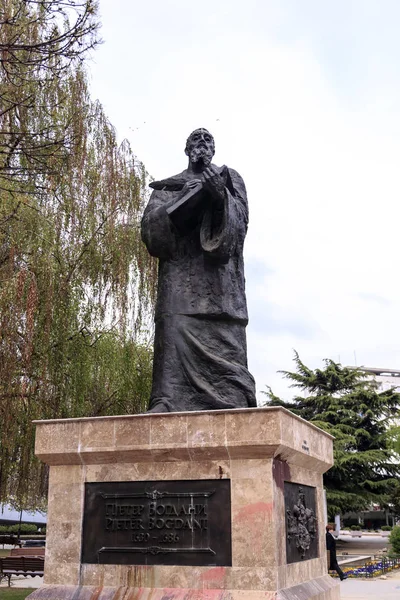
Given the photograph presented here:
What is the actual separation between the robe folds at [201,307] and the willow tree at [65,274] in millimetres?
4074

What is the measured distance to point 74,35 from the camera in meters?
6.51

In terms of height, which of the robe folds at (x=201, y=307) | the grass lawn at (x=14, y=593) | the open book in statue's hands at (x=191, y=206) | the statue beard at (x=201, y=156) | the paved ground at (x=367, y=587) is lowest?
the paved ground at (x=367, y=587)

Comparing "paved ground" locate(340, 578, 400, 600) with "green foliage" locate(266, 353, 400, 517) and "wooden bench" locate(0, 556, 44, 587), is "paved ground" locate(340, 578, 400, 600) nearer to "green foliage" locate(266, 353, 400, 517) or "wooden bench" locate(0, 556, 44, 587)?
"wooden bench" locate(0, 556, 44, 587)

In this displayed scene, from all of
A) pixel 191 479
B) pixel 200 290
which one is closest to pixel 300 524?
pixel 191 479

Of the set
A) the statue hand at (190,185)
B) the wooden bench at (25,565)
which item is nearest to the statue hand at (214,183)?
the statue hand at (190,185)

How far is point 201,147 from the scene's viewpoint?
22.7 feet

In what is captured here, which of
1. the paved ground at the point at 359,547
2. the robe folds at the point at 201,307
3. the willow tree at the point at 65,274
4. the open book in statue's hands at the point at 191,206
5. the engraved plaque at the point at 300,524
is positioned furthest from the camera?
the paved ground at the point at 359,547

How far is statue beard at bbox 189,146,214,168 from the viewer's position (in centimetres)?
691

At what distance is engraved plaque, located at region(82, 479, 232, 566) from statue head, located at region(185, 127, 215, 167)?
3179mm

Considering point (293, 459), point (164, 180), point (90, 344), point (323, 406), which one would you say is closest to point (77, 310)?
point (90, 344)

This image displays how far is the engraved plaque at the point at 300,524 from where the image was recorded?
18.2 feet

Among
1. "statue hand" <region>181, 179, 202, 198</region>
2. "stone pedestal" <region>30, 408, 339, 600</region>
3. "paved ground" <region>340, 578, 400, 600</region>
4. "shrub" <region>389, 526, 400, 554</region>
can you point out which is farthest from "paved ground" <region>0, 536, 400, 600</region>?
"statue hand" <region>181, 179, 202, 198</region>

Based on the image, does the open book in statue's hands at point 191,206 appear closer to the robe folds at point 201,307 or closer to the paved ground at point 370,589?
the robe folds at point 201,307

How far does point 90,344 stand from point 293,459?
740 centimetres
